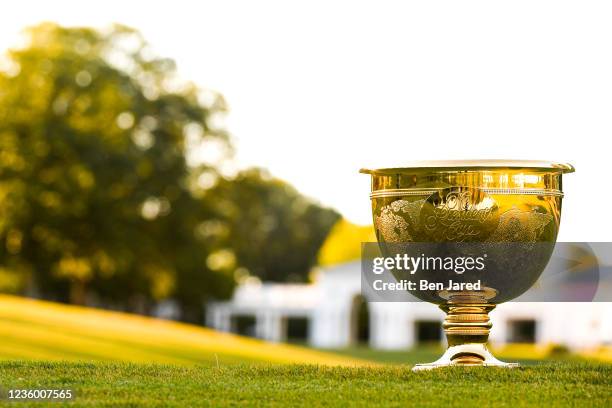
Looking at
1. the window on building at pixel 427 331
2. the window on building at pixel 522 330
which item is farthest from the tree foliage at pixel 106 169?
the window on building at pixel 522 330

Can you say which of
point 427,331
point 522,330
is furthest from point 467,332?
point 427,331

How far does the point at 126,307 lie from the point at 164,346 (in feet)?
110

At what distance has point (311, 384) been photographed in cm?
656

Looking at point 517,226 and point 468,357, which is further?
point 468,357

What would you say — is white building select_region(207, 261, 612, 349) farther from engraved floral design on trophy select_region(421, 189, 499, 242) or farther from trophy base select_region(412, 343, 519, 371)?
engraved floral design on trophy select_region(421, 189, 499, 242)

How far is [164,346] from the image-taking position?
28250 millimetres

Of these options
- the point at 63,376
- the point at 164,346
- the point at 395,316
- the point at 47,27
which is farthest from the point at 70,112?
the point at 63,376

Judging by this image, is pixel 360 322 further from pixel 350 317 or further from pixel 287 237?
pixel 287 237

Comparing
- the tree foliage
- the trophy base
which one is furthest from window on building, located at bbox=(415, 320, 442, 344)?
the trophy base

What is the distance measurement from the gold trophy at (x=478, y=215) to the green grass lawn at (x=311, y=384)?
0.53m

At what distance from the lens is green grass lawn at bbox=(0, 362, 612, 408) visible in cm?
595

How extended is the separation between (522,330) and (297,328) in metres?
18.0

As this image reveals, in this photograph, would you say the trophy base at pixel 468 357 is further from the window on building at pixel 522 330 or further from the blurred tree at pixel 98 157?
the window on building at pixel 522 330

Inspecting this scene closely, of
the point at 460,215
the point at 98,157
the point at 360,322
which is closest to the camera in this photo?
the point at 460,215
